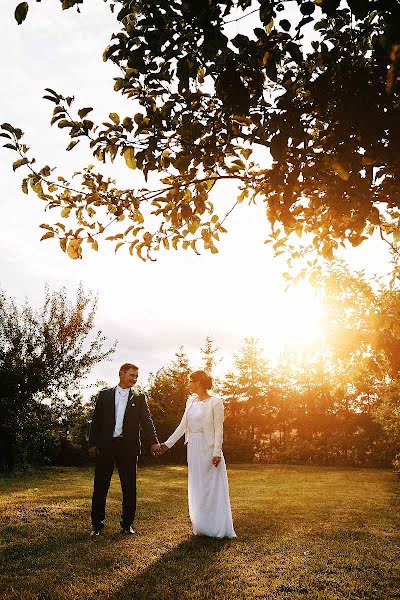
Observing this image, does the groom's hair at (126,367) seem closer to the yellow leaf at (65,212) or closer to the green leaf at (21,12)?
the yellow leaf at (65,212)

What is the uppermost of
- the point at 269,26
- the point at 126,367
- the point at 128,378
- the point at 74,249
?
the point at 269,26

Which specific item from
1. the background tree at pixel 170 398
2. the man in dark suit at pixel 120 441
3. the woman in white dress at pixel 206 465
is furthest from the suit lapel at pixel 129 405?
→ the background tree at pixel 170 398

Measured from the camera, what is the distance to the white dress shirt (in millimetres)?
7605

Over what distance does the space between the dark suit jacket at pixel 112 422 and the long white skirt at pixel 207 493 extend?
2.35 feet

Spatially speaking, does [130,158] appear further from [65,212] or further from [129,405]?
[129,405]

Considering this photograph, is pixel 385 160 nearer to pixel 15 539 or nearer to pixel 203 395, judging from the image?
pixel 203 395

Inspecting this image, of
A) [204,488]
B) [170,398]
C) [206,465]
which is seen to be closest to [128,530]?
[204,488]

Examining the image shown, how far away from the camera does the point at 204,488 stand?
764 cm

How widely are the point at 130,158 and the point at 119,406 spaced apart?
4687 millimetres

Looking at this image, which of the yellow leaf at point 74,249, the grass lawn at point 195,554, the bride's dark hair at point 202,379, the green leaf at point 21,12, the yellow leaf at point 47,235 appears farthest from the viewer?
the bride's dark hair at point 202,379

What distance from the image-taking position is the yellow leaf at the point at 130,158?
3.96 m

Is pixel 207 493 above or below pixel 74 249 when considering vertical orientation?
below

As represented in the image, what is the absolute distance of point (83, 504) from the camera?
1036cm

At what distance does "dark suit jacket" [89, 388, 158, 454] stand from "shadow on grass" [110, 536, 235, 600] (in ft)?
5.65
